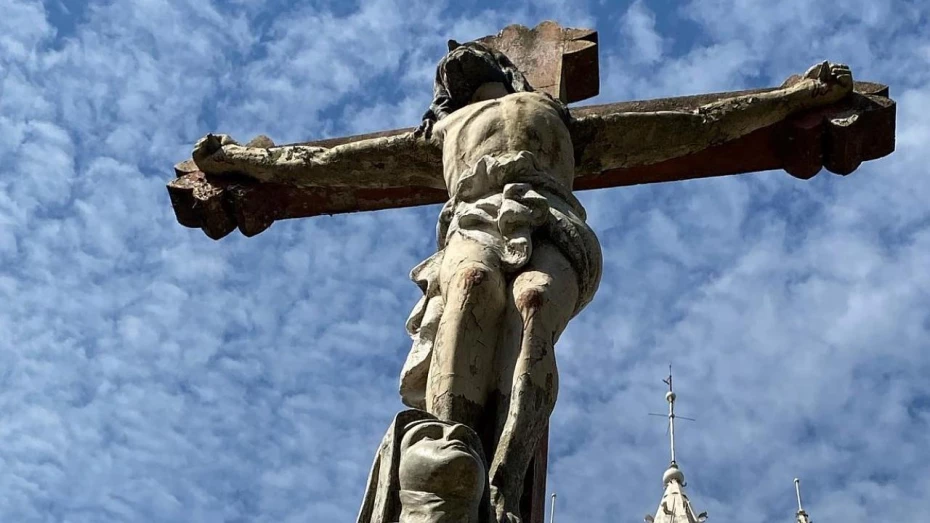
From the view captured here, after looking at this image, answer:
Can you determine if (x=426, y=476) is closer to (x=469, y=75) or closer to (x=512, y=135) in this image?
(x=512, y=135)

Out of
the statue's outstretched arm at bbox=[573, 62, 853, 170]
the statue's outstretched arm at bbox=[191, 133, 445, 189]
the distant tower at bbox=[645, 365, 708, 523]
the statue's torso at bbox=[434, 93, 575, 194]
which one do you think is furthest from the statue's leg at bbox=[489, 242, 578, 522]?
the distant tower at bbox=[645, 365, 708, 523]

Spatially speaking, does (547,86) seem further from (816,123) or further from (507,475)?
(507,475)

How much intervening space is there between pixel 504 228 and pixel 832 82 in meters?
2.28

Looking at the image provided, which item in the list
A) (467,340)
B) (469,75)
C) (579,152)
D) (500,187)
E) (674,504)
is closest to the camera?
(467,340)

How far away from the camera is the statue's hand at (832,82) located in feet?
21.3

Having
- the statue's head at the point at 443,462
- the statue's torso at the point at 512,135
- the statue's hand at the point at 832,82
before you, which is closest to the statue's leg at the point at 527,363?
the statue's head at the point at 443,462

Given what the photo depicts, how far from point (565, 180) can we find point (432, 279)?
3.10 feet

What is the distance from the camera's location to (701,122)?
253 inches

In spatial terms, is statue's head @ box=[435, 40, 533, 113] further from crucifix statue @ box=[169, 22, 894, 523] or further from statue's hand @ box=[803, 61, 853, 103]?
statue's hand @ box=[803, 61, 853, 103]

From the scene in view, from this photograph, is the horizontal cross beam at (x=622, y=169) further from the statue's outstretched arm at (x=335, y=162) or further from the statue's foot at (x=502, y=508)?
the statue's foot at (x=502, y=508)

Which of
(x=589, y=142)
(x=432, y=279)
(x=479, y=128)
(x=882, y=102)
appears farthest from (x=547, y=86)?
(x=432, y=279)

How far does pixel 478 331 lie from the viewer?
15.6ft

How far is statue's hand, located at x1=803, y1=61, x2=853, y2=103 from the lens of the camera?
6504mm

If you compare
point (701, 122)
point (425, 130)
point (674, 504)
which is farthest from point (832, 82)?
point (674, 504)
